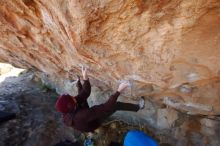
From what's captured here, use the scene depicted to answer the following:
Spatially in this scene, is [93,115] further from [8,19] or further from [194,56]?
[8,19]

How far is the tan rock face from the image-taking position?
2693mm

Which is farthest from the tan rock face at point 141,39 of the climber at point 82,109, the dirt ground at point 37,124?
the dirt ground at point 37,124

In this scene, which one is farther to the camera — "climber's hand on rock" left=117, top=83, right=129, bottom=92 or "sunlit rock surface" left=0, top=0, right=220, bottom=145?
"climber's hand on rock" left=117, top=83, right=129, bottom=92

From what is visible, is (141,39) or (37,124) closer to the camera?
Result: (141,39)

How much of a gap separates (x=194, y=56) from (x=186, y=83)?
0.56 meters

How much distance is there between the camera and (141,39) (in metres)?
3.08

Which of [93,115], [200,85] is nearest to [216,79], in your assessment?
[200,85]

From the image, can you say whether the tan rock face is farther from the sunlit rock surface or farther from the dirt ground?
the dirt ground

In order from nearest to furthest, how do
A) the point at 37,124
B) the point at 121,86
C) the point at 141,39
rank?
the point at 141,39
the point at 121,86
the point at 37,124

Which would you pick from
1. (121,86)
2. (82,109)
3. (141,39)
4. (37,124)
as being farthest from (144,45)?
(37,124)

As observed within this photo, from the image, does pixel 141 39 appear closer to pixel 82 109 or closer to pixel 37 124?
pixel 82 109

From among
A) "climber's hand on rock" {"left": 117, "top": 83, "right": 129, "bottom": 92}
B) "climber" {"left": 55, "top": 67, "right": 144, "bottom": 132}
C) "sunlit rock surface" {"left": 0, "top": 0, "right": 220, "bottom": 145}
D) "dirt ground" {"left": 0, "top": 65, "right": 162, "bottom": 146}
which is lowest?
"dirt ground" {"left": 0, "top": 65, "right": 162, "bottom": 146}

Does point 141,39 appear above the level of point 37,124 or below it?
above

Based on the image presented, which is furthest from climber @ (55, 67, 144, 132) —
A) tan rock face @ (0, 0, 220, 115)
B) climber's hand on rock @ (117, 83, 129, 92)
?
tan rock face @ (0, 0, 220, 115)
